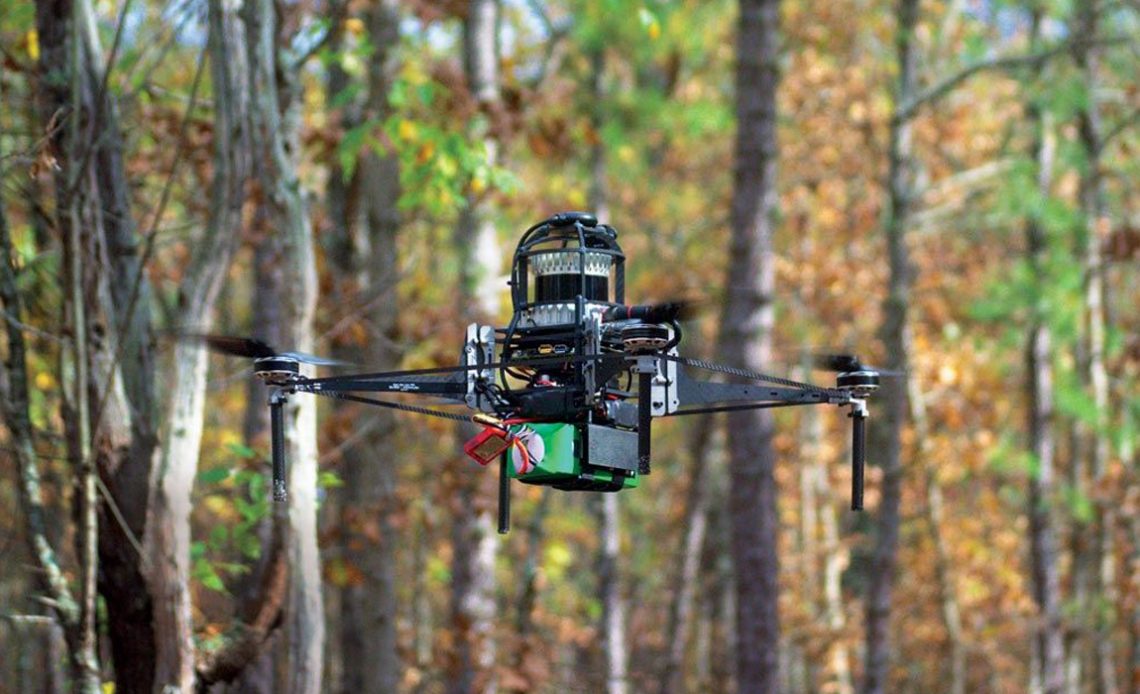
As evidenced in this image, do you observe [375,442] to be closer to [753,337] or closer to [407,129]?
[753,337]

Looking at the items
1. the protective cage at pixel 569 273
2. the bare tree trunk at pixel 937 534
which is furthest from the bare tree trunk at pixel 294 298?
the bare tree trunk at pixel 937 534

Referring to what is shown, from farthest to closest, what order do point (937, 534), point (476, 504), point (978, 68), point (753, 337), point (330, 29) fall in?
point (937, 534), point (978, 68), point (476, 504), point (753, 337), point (330, 29)

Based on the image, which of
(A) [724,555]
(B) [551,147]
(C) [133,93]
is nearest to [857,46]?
(A) [724,555]

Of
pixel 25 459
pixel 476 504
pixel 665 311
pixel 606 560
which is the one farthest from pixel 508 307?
pixel 665 311

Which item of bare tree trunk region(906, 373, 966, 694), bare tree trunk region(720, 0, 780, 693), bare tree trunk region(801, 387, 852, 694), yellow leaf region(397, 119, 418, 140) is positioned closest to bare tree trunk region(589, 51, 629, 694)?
bare tree trunk region(906, 373, 966, 694)

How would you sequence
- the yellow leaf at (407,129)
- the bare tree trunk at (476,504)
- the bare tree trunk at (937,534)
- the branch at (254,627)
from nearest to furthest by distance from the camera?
the branch at (254,627), the yellow leaf at (407,129), the bare tree trunk at (476,504), the bare tree trunk at (937,534)

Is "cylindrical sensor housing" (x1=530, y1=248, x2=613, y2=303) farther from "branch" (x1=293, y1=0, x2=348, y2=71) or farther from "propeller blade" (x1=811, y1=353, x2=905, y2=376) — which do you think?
"branch" (x1=293, y1=0, x2=348, y2=71)

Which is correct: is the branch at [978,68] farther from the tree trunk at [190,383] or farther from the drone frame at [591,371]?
the drone frame at [591,371]
